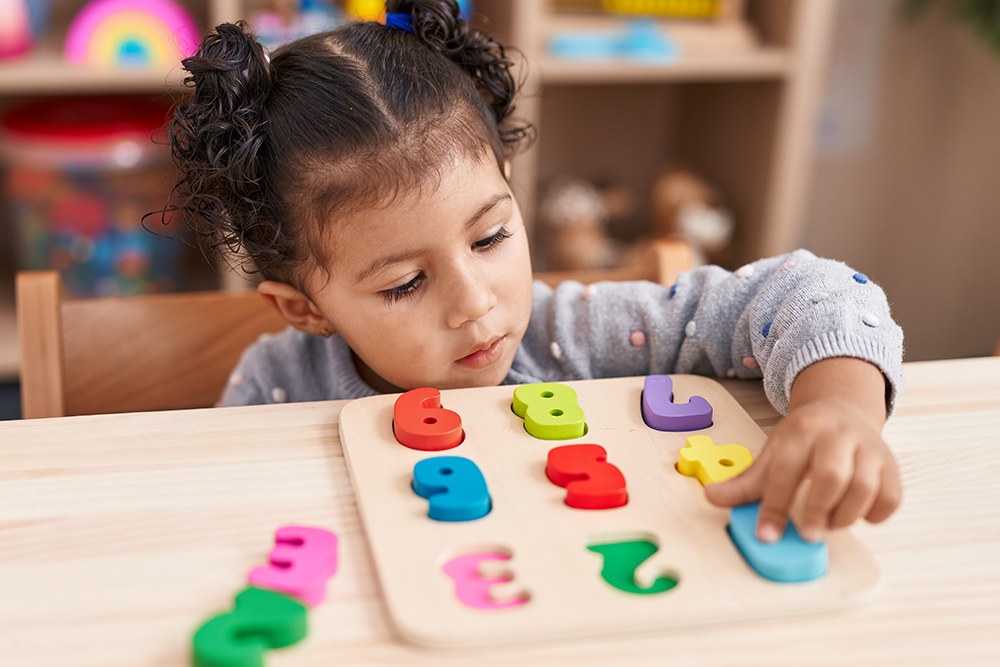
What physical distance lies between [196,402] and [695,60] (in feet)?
3.96

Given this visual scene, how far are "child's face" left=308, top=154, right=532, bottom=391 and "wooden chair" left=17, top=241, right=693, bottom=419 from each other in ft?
0.58

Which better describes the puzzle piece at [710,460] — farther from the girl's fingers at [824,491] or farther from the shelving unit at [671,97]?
the shelving unit at [671,97]

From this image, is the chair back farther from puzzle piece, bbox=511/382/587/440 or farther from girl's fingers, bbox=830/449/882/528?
girl's fingers, bbox=830/449/882/528

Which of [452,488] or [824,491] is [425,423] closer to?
[452,488]

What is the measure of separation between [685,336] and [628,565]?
0.35 metres

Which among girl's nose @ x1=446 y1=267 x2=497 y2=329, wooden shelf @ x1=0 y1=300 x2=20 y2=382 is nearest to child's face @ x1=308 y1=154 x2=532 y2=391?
girl's nose @ x1=446 y1=267 x2=497 y2=329

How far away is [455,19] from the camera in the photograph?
891 millimetres

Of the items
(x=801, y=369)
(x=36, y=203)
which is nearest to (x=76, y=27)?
(x=36, y=203)

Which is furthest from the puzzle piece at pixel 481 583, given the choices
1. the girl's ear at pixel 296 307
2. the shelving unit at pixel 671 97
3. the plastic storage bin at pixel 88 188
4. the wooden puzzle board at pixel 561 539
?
the plastic storage bin at pixel 88 188

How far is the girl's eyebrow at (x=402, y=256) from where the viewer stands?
0.75 metres

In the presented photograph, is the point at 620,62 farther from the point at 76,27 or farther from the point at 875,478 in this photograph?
the point at 875,478

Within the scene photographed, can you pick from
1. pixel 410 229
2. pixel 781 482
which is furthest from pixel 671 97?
pixel 781 482

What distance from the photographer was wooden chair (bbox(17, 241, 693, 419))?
34.2 inches

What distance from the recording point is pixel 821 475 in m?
0.51
